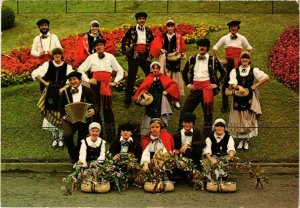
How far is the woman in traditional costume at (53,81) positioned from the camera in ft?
42.9

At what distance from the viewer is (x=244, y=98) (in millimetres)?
13234

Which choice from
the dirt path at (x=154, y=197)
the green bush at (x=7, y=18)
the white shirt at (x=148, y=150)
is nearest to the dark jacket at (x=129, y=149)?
the white shirt at (x=148, y=150)

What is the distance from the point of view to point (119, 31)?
61.1ft

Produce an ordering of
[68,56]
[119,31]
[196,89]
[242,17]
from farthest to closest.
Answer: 1. [242,17]
2. [119,31]
3. [68,56]
4. [196,89]

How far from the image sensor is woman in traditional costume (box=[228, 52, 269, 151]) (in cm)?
1311

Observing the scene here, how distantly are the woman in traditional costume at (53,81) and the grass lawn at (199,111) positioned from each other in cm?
56

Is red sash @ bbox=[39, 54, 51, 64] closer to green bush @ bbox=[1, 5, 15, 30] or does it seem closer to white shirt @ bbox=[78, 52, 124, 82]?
white shirt @ bbox=[78, 52, 124, 82]

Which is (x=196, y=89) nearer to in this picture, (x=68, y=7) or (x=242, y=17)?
(x=242, y=17)

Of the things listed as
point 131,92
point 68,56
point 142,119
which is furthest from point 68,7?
point 142,119

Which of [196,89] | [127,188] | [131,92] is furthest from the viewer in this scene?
[131,92]

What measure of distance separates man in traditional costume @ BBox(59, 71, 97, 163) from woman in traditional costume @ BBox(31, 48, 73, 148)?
772 mm

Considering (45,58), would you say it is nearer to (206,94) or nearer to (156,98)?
(156,98)

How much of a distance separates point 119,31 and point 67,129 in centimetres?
671

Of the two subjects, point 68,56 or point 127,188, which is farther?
point 68,56
